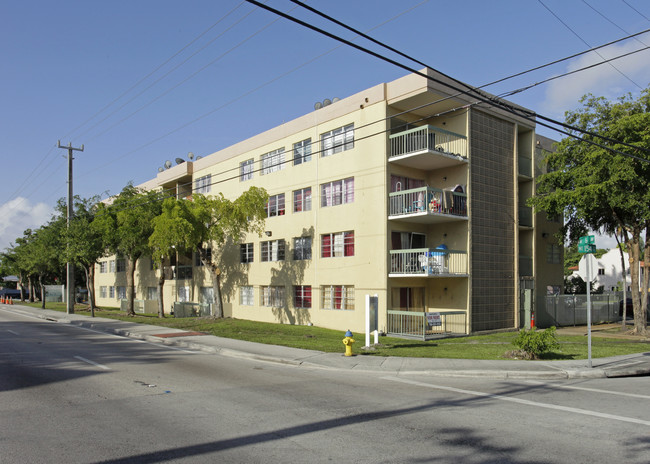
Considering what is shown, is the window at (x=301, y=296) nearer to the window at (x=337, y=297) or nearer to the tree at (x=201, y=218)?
the window at (x=337, y=297)

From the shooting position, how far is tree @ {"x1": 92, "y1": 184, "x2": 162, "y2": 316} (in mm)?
30344

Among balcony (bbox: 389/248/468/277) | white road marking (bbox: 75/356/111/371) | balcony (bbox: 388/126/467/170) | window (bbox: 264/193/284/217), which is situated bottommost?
white road marking (bbox: 75/356/111/371)

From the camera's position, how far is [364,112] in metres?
22.9

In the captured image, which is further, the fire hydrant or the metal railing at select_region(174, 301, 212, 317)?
the metal railing at select_region(174, 301, 212, 317)

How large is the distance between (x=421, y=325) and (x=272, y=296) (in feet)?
34.8

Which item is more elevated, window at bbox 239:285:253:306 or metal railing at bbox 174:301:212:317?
window at bbox 239:285:253:306

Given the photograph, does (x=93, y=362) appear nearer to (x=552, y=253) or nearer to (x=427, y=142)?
(x=427, y=142)

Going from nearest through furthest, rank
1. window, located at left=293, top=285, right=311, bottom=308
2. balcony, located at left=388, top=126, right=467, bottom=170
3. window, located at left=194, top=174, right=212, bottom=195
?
balcony, located at left=388, top=126, right=467, bottom=170
window, located at left=293, top=285, right=311, bottom=308
window, located at left=194, top=174, right=212, bottom=195

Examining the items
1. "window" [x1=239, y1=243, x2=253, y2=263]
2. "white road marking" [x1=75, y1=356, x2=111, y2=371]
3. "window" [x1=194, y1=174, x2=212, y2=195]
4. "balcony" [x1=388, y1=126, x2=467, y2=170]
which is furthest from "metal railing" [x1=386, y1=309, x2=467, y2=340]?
"window" [x1=194, y1=174, x2=212, y2=195]

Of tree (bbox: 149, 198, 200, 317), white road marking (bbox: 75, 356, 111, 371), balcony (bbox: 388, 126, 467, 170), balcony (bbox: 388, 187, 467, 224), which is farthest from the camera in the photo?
tree (bbox: 149, 198, 200, 317)

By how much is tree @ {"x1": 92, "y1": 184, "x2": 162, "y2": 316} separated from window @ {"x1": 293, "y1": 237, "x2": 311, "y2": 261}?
910 cm

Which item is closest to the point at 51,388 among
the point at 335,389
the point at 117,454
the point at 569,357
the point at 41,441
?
the point at 41,441

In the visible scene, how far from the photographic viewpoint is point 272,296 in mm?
28641

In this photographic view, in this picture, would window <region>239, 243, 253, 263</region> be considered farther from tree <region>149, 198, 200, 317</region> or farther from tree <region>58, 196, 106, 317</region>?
tree <region>58, 196, 106, 317</region>
